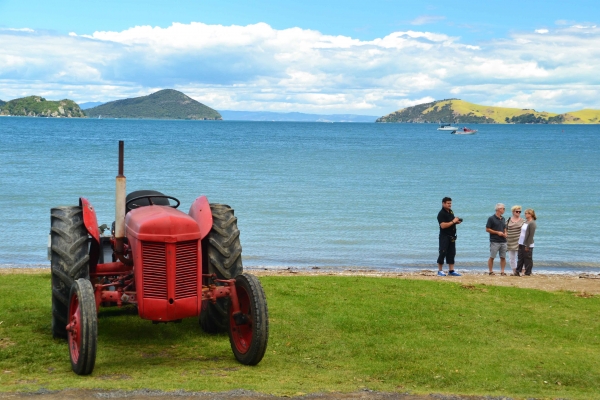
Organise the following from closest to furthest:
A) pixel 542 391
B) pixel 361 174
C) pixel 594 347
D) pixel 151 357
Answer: pixel 542 391 → pixel 151 357 → pixel 594 347 → pixel 361 174

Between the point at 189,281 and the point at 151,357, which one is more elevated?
the point at 189,281

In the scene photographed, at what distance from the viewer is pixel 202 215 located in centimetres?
899

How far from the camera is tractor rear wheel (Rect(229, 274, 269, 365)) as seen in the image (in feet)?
26.4

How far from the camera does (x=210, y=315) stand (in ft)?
31.0

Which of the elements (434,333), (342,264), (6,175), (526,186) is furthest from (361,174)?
(434,333)

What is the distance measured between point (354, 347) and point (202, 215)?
2358mm

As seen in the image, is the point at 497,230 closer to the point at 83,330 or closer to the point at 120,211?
the point at 120,211

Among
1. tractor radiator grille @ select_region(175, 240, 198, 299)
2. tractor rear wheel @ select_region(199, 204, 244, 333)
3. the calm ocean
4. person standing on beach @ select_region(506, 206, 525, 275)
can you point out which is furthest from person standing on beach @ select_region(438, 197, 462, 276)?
tractor radiator grille @ select_region(175, 240, 198, 299)

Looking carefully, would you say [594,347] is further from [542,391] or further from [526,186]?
[526,186]

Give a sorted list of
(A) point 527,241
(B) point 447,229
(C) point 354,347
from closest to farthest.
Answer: (C) point 354,347, (B) point 447,229, (A) point 527,241

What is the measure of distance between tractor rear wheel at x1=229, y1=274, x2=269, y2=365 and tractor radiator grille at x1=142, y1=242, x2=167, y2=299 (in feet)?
2.96

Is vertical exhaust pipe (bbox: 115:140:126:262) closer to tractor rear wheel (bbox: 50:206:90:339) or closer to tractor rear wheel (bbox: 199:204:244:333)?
tractor rear wheel (bbox: 50:206:90:339)

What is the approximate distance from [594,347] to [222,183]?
1474 inches

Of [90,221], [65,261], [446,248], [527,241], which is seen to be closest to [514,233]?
[527,241]
